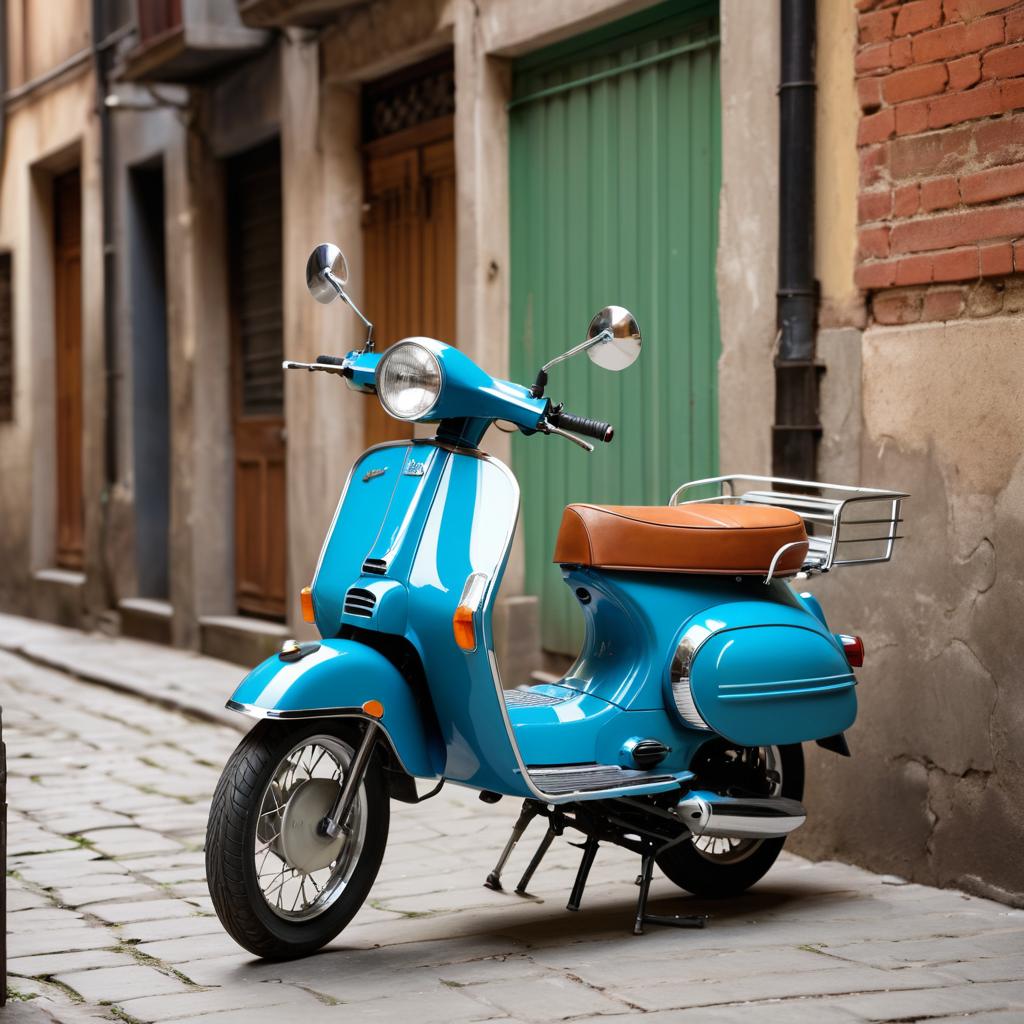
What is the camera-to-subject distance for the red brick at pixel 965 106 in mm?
5316

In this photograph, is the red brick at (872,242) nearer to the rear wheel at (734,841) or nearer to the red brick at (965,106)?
the red brick at (965,106)

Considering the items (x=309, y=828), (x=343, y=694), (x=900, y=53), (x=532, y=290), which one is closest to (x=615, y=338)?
(x=343, y=694)

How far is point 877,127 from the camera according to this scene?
576 centimetres

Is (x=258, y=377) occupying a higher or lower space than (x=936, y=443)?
higher

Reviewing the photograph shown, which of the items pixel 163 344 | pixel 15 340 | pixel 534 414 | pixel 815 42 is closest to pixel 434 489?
pixel 534 414

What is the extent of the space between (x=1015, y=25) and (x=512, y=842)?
9.28ft

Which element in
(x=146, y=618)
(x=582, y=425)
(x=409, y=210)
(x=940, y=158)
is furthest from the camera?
(x=146, y=618)

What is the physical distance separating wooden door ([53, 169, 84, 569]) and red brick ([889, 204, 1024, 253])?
395 inches

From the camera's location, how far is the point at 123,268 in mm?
12992

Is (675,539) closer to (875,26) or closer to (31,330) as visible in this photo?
(875,26)

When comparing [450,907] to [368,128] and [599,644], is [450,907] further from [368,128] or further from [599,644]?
[368,128]

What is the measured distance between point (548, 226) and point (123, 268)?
5674mm

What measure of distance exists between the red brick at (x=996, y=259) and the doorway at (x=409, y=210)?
4.12 meters

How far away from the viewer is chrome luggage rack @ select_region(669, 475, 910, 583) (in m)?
5.10
